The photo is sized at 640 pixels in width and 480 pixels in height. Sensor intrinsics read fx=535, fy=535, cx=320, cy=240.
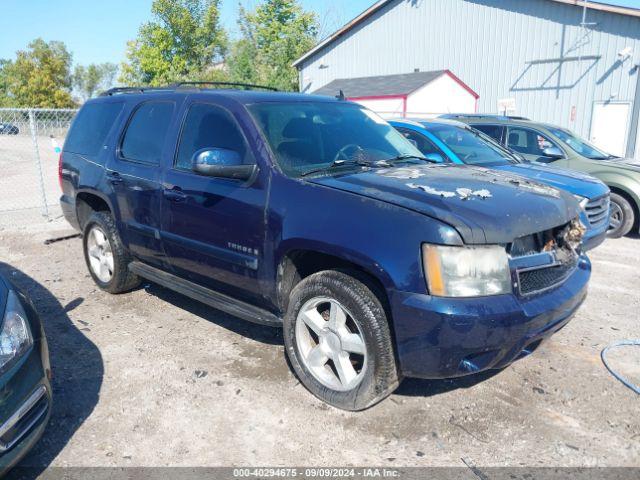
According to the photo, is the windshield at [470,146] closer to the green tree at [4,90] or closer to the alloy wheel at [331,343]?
the alloy wheel at [331,343]

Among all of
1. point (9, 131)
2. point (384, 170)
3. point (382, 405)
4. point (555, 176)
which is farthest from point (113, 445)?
point (9, 131)

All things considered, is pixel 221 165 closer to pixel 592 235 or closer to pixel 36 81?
pixel 592 235

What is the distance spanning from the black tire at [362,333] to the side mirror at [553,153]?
20.7 ft

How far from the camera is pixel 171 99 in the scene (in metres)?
4.39

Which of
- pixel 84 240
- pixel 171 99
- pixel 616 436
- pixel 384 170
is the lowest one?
pixel 616 436

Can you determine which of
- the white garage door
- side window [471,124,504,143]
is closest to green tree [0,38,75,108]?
the white garage door

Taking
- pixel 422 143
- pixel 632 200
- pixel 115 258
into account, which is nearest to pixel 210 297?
pixel 115 258

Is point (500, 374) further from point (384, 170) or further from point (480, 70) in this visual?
point (480, 70)

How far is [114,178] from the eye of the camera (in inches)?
185

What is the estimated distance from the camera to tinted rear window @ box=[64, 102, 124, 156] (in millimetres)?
5086

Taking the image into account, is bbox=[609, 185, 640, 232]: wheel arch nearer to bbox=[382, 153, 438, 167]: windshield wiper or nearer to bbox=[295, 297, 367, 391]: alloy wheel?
bbox=[382, 153, 438, 167]: windshield wiper

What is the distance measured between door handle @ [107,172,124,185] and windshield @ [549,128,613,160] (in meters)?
6.94

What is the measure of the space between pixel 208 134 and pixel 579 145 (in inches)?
273

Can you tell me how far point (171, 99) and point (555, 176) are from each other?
4.67 m
